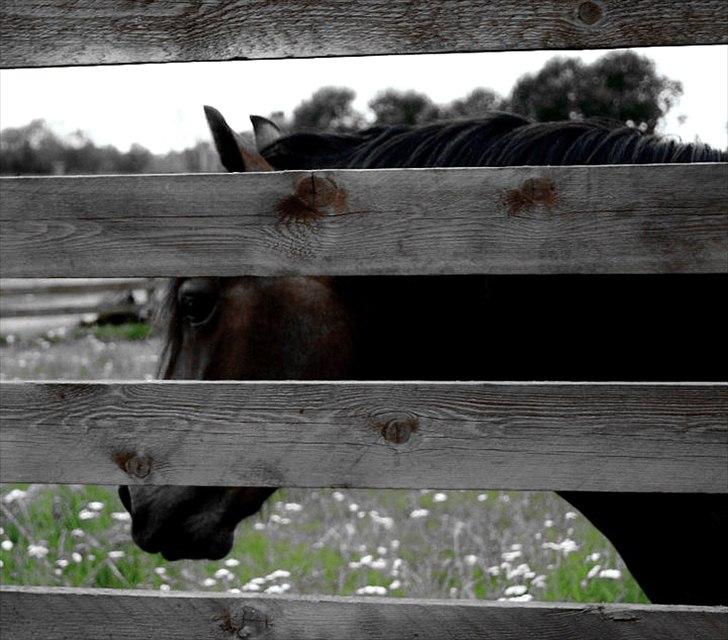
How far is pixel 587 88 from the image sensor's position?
17.3 feet

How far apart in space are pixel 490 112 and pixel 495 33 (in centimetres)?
63

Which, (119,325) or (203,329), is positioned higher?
(119,325)

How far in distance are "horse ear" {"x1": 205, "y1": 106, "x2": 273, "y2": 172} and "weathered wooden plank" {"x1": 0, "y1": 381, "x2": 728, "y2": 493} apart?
0.64 m

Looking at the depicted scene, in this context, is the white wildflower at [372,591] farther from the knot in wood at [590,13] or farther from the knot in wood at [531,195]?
the knot in wood at [590,13]

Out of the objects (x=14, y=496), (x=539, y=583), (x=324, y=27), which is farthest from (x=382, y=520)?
(x=324, y=27)

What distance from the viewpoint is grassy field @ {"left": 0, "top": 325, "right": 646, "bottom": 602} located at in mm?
3709

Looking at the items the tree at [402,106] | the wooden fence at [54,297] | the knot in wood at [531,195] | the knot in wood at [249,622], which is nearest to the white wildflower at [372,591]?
the knot in wood at [249,622]

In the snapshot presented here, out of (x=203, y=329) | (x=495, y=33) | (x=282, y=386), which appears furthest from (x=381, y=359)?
(x=495, y=33)

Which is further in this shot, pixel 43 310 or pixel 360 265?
pixel 43 310

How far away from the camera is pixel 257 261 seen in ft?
5.85

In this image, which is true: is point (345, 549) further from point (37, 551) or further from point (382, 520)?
point (37, 551)

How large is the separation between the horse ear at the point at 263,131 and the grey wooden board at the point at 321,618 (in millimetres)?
1371

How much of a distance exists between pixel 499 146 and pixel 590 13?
559mm

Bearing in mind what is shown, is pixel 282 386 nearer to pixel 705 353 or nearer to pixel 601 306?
pixel 601 306
